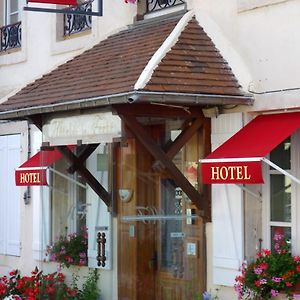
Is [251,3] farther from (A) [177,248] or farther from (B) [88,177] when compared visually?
(B) [88,177]

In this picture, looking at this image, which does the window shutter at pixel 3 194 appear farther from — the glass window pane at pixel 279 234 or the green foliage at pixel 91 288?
the glass window pane at pixel 279 234

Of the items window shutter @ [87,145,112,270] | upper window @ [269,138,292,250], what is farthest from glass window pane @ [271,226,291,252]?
window shutter @ [87,145,112,270]

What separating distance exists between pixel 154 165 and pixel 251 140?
1503 mm

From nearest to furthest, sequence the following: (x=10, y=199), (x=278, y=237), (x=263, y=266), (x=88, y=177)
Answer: (x=263, y=266), (x=278, y=237), (x=88, y=177), (x=10, y=199)

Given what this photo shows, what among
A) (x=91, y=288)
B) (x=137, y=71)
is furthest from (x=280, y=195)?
(x=91, y=288)

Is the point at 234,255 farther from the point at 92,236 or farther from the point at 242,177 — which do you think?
the point at 92,236

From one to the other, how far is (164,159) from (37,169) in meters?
2.68

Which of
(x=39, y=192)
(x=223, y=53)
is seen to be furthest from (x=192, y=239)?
(x=39, y=192)

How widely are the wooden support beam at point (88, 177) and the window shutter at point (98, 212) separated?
6cm

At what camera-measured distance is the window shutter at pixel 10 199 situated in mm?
12883

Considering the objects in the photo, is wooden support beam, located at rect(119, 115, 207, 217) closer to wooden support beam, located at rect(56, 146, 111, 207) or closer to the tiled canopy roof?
the tiled canopy roof

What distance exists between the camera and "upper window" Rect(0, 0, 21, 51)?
43.7ft

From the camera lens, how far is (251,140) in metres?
8.56

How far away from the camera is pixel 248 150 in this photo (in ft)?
27.5
